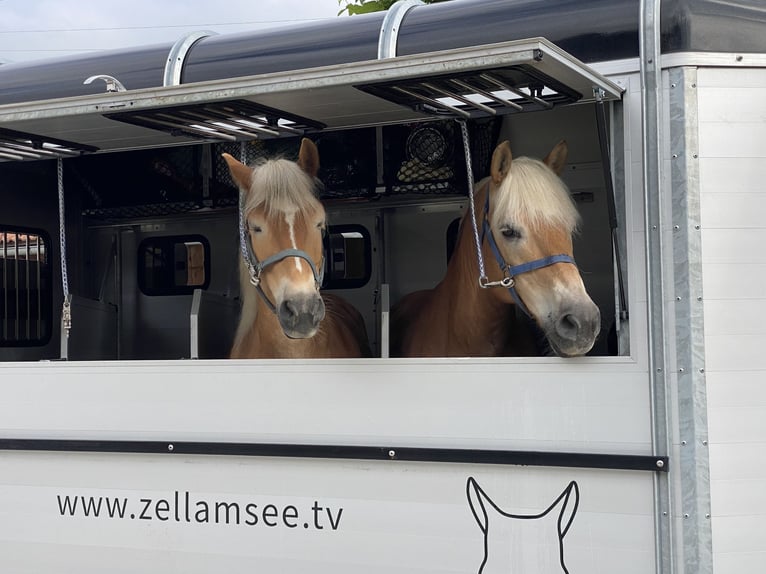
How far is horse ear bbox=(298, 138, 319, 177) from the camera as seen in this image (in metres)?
3.72

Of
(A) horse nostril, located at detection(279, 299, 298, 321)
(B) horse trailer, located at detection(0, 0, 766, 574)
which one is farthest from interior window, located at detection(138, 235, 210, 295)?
(A) horse nostril, located at detection(279, 299, 298, 321)

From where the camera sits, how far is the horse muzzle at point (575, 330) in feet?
9.80

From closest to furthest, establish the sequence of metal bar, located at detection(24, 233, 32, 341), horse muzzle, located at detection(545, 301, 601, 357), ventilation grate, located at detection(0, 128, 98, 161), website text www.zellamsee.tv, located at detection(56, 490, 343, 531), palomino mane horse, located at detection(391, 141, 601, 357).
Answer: horse muzzle, located at detection(545, 301, 601, 357), palomino mane horse, located at detection(391, 141, 601, 357), website text www.zellamsee.tv, located at detection(56, 490, 343, 531), ventilation grate, located at detection(0, 128, 98, 161), metal bar, located at detection(24, 233, 32, 341)

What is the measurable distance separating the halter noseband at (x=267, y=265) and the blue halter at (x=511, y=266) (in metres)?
0.65

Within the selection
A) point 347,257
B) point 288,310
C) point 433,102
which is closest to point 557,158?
point 433,102

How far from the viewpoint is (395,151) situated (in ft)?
15.8

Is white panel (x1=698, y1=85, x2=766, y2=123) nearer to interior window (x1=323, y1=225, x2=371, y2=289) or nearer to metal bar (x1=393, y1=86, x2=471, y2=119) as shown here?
metal bar (x1=393, y1=86, x2=471, y2=119)

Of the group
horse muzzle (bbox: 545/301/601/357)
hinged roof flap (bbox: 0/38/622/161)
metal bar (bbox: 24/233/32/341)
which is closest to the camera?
hinged roof flap (bbox: 0/38/622/161)

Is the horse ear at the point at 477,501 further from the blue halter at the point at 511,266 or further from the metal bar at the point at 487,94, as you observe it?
the metal bar at the point at 487,94

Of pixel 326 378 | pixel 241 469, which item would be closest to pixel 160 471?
pixel 241 469

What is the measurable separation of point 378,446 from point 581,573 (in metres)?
0.80

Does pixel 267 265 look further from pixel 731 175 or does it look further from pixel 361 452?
pixel 731 175

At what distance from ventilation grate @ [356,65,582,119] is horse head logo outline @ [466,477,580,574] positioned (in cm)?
131

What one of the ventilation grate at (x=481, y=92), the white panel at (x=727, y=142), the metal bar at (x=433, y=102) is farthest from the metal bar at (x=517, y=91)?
the white panel at (x=727, y=142)
